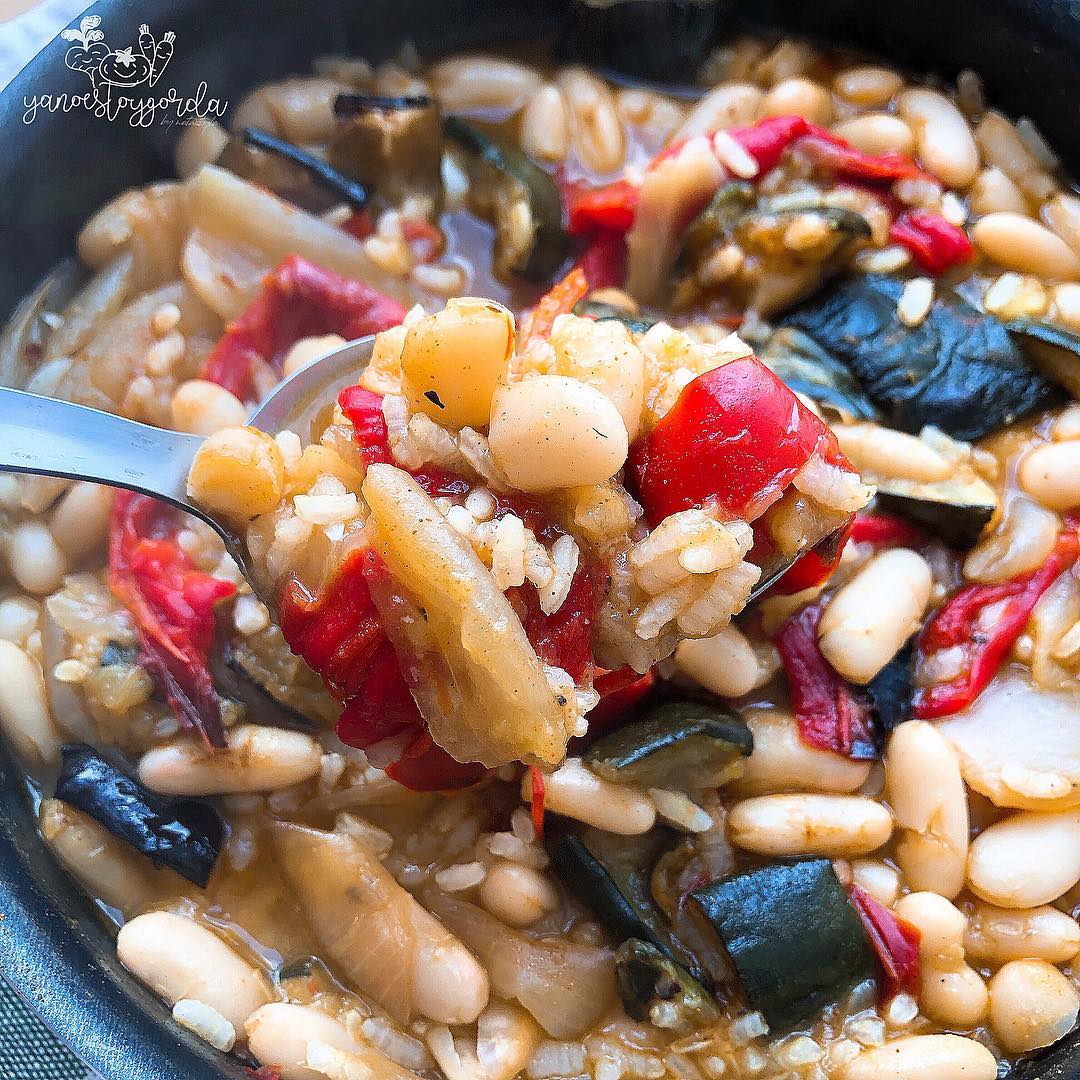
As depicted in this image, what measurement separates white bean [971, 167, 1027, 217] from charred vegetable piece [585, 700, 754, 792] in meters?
1.57

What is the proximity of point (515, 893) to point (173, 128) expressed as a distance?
84.2 inches

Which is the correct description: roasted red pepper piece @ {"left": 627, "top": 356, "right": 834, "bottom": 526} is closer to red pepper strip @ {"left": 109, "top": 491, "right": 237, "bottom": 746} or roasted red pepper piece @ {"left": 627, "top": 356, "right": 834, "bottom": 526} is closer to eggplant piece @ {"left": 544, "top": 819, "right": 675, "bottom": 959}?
eggplant piece @ {"left": 544, "top": 819, "right": 675, "bottom": 959}

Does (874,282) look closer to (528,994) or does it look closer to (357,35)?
(357,35)

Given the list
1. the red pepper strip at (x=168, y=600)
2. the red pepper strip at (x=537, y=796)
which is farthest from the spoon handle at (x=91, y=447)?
the red pepper strip at (x=537, y=796)

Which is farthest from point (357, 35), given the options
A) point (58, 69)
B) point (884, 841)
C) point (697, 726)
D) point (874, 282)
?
point (884, 841)

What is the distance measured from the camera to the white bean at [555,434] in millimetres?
1798

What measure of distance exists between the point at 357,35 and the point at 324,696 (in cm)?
190

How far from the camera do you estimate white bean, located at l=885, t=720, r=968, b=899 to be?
2.29 metres

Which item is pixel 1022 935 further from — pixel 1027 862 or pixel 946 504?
pixel 946 504

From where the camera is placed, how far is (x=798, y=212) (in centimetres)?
283

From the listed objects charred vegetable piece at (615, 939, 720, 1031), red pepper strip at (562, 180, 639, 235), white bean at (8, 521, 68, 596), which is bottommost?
white bean at (8, 521, 68, 596)

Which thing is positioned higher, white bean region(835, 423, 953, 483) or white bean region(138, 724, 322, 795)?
white bean region(835, 423, 953, 483)

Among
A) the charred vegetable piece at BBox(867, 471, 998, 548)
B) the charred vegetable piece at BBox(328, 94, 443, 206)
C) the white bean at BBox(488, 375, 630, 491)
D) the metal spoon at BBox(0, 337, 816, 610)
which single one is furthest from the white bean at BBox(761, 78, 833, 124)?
the white bean at BBox(488, 375, 630, 491)

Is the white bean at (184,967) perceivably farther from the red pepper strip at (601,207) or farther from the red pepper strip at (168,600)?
the red pepper strip at (601,207)
